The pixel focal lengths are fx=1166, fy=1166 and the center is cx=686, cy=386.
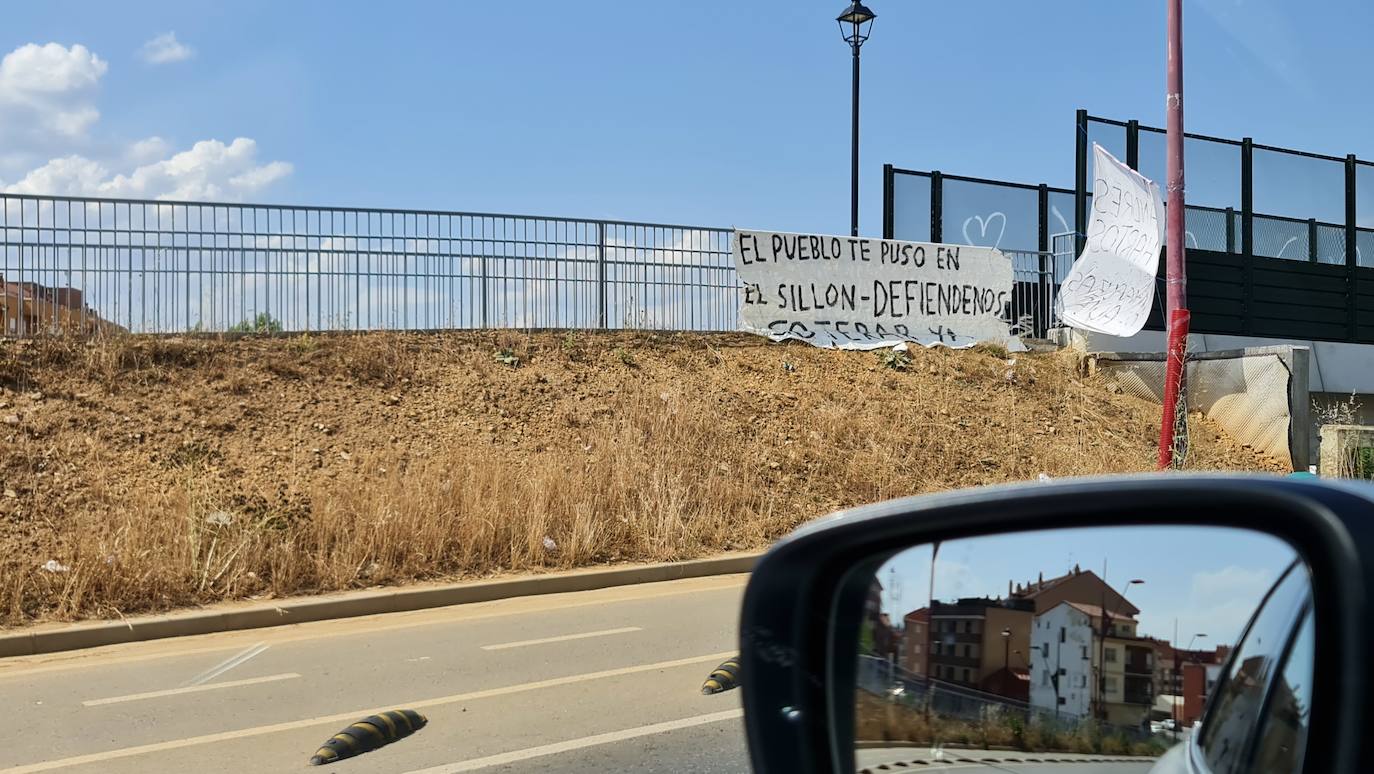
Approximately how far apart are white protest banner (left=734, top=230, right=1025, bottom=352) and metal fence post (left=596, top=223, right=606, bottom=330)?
215cm

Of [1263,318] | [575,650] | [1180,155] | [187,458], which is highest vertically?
[1180,155]

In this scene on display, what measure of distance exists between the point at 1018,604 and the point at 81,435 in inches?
510

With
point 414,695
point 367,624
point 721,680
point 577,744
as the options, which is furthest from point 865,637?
point 367,624

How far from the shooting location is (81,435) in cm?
1245

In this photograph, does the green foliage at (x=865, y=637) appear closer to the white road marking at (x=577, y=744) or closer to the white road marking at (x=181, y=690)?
the white road marking at (x=577, y=744)

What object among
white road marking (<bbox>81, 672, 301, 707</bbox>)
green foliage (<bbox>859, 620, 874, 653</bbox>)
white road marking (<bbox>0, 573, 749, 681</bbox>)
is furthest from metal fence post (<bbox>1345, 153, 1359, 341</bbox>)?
green foliage (<bbox>859, 620, 874, 653</bbox>)

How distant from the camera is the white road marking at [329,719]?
5555 millimetres

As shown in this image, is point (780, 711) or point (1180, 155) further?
point (1180, 155)

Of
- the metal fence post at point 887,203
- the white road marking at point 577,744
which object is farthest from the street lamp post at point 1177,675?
the metal fence post at point 887,203

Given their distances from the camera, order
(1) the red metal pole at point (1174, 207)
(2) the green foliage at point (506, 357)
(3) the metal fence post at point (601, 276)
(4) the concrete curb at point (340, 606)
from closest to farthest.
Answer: (4) the concrete curb at point (340, 606) → (1) the red metal pole at point (1174, 207) → (2) the green foliage at point (506, 357) → (3) the metal fence post at point (601, 276)

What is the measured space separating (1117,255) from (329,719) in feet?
44.0

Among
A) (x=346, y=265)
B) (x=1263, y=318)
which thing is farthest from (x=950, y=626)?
(x=1263, y=318)

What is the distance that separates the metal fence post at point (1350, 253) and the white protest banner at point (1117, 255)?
8.40m

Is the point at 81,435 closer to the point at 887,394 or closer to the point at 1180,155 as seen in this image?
the point at 887,394
